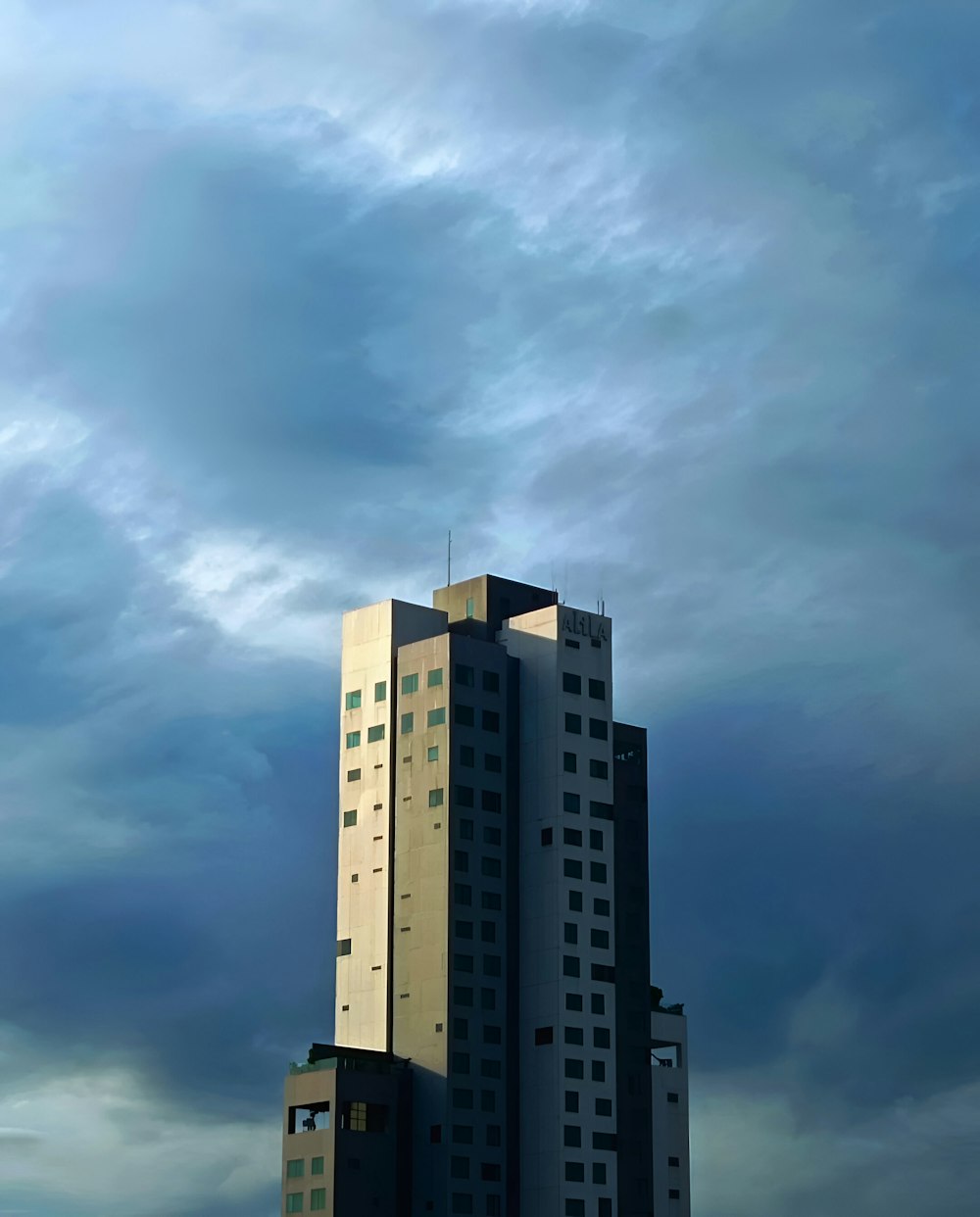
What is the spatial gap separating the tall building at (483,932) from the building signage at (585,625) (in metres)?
0.19

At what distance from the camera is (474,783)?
164250 mm

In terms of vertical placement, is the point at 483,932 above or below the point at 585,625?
below

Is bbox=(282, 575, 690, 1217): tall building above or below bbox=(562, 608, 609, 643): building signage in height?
below

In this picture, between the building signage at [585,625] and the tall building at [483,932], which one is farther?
the building signage at [585,625]

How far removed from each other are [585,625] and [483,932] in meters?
28.3

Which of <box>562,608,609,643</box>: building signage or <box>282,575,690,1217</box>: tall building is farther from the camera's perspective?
<box>562,608,609,643</box>: building signage

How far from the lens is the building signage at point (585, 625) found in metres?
169

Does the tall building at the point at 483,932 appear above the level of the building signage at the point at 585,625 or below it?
below

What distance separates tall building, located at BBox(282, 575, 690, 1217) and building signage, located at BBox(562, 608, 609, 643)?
19 centimetres

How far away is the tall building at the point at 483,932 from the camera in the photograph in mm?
153625

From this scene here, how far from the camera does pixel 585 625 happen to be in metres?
171

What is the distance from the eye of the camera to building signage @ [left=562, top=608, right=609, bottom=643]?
556 ft

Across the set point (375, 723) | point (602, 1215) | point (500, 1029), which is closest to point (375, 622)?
point (375, 723)

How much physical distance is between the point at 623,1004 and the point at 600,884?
1012 centimetres
